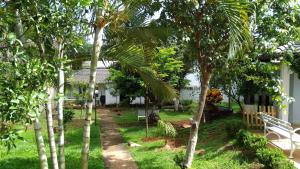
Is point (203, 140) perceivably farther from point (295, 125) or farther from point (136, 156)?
point (295, 125)

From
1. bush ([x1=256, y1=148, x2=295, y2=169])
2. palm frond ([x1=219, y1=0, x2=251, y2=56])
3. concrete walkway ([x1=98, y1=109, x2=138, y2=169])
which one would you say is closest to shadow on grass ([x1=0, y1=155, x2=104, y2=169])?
concrete walkway ([x1=98, y1=109, x2=138, y2=169])

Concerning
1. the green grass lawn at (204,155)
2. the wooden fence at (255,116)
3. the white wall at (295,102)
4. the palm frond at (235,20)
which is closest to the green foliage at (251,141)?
the green grass lawn at (204,155)

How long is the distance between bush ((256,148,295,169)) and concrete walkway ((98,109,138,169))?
3.35 m

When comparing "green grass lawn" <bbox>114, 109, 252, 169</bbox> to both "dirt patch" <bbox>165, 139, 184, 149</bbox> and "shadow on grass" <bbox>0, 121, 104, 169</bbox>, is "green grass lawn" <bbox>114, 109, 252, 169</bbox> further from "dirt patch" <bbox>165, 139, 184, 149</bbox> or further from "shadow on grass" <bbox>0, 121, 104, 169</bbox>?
"shadow on grass" <bbox>0, 121, 104, 169</bbox>

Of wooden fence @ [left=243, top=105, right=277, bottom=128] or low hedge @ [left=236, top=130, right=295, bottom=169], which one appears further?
wooden fence @ [left=243, top=105, right=277, bottom=128]

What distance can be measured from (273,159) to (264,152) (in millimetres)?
507

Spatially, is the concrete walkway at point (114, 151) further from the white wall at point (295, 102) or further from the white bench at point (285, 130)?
the white wall at point (295, 102)

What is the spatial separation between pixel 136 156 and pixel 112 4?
21.3ft

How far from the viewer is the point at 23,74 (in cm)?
317

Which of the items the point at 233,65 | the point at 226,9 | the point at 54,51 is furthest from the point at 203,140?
the point at 54,51

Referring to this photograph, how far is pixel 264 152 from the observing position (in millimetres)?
9070

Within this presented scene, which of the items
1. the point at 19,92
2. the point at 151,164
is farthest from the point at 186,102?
the point at 19,92

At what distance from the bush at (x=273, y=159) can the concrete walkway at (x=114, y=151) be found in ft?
11.0

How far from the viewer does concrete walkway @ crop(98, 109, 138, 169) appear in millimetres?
10984
